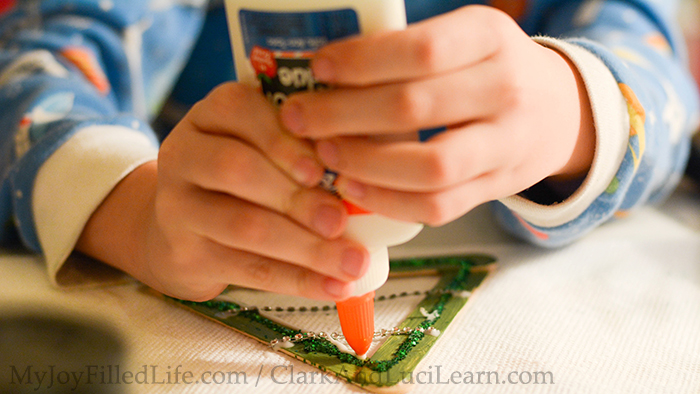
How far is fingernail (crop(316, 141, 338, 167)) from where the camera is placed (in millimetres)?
197

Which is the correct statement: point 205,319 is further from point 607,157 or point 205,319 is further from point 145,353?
point 607,157

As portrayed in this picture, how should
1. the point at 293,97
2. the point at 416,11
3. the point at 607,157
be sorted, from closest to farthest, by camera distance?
the point at 293,97
the point at 607,157
the point at 416,11

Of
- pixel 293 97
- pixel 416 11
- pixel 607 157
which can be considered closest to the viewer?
pixel 293 97

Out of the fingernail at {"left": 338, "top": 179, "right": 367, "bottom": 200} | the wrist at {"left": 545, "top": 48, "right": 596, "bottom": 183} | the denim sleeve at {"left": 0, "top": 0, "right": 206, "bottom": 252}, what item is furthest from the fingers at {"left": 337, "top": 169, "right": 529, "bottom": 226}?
the denim sleeve at {"left": 0, "top": 0, "right": 206, "bottom": 252}

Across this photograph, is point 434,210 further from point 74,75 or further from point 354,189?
point 74,75

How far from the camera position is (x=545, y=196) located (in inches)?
13.1

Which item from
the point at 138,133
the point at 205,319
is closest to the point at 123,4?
the point at 138,133

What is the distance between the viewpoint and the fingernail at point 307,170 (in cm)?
20

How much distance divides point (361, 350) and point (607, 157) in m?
0.19

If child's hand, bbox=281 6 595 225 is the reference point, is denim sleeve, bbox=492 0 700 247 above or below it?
below

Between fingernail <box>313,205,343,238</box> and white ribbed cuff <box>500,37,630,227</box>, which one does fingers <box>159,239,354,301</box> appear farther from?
white ribbed cuff <box>500,37,630,227</box>

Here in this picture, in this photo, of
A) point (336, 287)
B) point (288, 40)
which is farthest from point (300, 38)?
point (336, 287)

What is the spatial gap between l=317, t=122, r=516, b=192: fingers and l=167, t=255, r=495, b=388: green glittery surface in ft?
0.36

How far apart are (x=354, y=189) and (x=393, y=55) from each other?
0.19 feet
